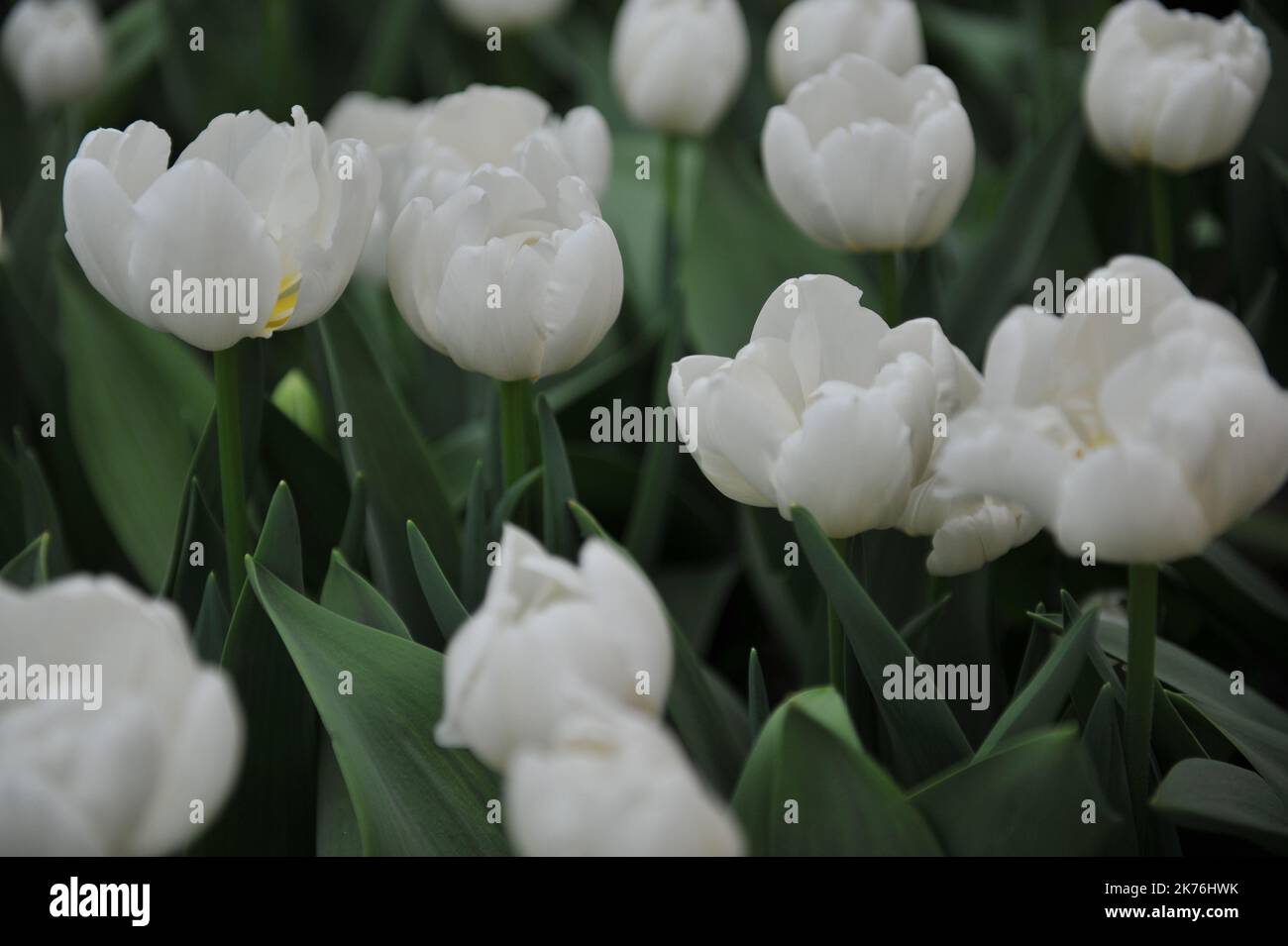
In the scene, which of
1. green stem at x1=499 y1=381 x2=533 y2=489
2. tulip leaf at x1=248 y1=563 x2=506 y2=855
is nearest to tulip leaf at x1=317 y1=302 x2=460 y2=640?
green stem at x1=499 y1=381 x2=533 y2=489

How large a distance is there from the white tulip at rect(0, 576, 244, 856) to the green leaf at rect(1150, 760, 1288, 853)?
0.40 meters

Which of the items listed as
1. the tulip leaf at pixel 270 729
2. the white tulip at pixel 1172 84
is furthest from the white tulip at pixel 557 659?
the white tulip at pixel 1172 84

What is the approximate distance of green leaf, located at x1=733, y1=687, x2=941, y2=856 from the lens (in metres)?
0.58

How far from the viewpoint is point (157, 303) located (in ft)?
2.34

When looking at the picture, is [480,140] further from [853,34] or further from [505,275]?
[853,34]

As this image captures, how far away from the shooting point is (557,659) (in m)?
0.49

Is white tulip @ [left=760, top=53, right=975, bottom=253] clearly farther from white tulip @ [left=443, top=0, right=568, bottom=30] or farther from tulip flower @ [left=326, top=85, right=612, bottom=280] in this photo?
white tulip @ [left=443, top=0, right=568, bottom=30]

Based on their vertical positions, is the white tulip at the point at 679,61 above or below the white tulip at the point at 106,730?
above

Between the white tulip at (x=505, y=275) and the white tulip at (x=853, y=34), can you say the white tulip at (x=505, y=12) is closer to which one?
the white tulip at (x=853, y=34)

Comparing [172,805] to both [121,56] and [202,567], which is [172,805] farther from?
[121,56]

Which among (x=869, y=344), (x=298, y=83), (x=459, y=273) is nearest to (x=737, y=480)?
(x=869, y=344)

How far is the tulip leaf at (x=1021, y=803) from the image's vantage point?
0.60 m

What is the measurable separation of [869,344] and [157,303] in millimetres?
370

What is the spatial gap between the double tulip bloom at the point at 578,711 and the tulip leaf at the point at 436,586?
0.18 m
